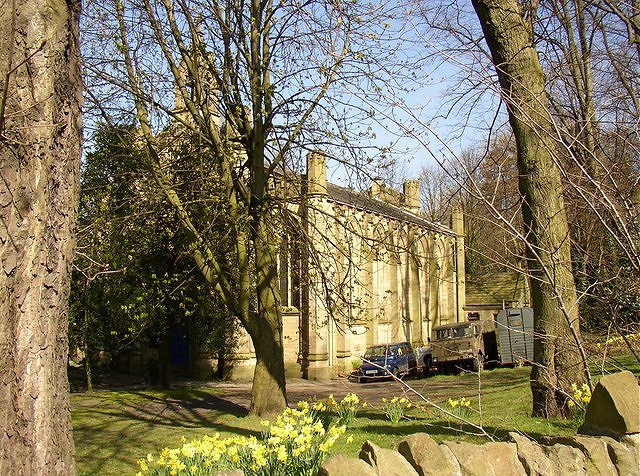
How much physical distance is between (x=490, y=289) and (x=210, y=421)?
3535 cm

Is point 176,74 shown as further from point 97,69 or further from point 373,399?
point 373,399

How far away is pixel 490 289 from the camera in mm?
47656

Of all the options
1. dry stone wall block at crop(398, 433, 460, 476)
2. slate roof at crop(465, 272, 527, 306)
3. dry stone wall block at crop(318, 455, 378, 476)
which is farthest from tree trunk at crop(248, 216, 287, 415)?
slate roof at crop(465, 272, 527, 306)

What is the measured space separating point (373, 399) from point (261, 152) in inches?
322

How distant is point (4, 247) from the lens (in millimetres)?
4117

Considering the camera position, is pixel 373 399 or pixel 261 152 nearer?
pixel 261 152

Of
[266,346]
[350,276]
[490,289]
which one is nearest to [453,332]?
[350,276]

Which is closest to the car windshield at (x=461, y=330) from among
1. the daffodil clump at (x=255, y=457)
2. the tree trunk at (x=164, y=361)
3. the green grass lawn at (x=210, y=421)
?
the green grass lawn at (x=210, y=421)

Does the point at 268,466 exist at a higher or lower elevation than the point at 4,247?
lower

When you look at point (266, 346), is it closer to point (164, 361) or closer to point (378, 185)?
point (378, 185)

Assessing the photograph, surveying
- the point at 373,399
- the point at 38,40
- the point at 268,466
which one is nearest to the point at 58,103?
the point at 38,40

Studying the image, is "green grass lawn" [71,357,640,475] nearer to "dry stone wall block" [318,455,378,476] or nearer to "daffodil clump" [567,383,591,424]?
"daffodil clump" [567,383,591,424]

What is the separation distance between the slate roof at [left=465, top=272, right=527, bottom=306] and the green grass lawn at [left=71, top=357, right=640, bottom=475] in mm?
21762

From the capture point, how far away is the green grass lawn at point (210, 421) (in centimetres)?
971
